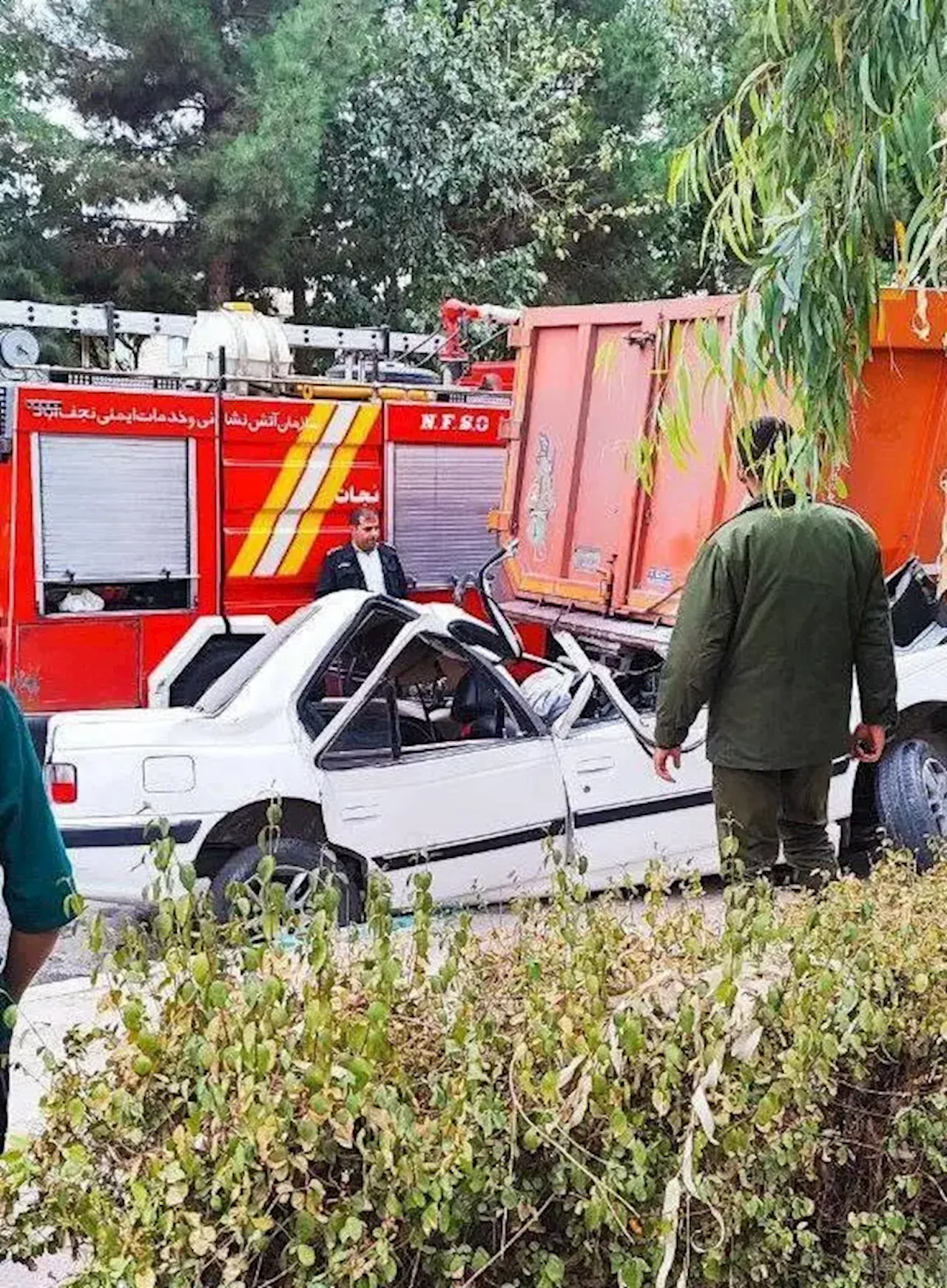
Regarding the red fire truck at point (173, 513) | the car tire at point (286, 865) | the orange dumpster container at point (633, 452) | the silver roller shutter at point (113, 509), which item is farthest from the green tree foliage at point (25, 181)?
the car tire at point (286, 865)

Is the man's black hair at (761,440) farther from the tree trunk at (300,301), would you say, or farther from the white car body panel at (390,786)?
the tree trunk at (300,301)

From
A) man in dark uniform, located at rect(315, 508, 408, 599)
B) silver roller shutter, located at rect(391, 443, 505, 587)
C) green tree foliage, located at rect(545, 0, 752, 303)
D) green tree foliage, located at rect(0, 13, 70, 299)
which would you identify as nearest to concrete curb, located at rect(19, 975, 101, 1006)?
man in dark uniform, located at rect(315, 508, 408, 599)

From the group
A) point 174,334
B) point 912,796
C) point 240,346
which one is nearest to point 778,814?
point 912,796

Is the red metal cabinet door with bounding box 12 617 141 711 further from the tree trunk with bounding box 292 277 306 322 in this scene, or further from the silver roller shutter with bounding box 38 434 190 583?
the tree trunk with bounding box 292 277 306 322

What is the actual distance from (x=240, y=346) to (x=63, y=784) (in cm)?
598

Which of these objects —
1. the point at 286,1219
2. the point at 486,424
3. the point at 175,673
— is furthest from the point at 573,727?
the point at 486,424

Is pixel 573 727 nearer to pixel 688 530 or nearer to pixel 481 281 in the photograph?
pixel 688 530

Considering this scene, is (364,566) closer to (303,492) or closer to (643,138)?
(303,492)

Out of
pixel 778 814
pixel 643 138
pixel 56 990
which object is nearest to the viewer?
pixel 778 814

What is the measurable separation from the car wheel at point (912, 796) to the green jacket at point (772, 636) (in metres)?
2.08

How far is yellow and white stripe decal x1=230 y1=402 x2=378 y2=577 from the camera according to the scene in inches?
390

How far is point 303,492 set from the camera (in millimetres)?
10047

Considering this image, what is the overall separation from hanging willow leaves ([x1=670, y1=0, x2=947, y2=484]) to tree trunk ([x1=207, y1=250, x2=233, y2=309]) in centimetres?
1580

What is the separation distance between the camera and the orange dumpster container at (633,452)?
7.31 meters
